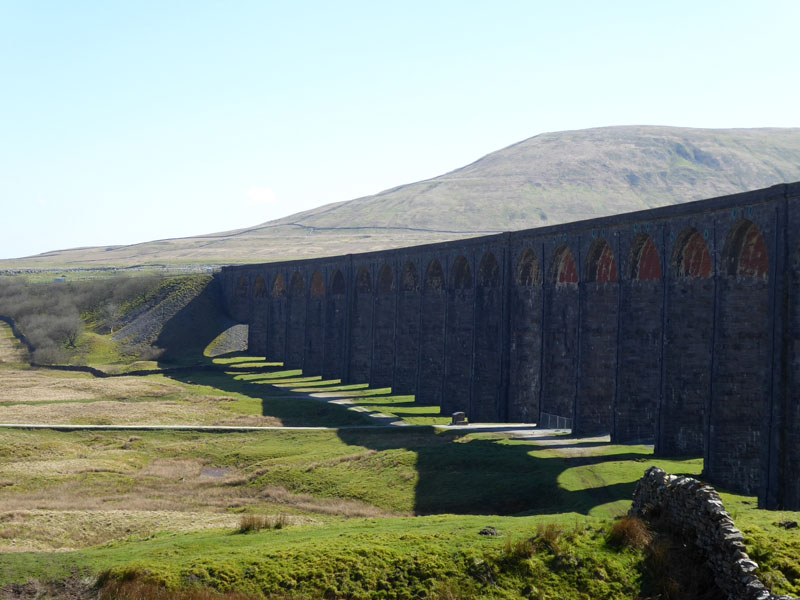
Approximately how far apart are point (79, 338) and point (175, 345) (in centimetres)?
1100

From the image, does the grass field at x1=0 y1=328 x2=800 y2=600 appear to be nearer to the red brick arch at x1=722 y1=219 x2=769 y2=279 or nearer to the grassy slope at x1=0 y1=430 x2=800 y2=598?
the grassy slope at x1=0 y1=430 x2=800 y2=598

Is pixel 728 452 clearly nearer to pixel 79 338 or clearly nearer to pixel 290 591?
pixel 290 591

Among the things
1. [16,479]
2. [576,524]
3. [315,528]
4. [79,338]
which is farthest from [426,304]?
[79,338]

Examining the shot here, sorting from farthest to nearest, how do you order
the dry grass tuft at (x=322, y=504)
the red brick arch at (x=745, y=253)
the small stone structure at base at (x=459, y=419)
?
the small stone structure at base at (x=459, y=419)
the dry grass tuft at (x=322, y=504)
the red brick arch at (x=745, y=253)

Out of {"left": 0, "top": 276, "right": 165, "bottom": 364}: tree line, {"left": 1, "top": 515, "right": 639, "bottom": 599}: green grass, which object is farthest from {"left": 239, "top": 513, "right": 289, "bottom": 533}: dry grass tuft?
{"left": 0, "top": 276, "right": 165, "bottom": 364}: tree line

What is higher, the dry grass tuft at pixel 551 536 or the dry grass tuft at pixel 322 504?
the dry grass tuft at pixel 551 536

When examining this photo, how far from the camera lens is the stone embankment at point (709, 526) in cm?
1633

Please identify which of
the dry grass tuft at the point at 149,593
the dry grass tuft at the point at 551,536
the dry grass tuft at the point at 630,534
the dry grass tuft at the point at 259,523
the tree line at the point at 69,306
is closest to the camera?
the dry grass tuft at the point at 149,593

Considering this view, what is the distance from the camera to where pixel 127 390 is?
222ft

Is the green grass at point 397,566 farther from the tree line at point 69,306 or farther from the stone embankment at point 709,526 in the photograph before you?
the tree line at point 69,306

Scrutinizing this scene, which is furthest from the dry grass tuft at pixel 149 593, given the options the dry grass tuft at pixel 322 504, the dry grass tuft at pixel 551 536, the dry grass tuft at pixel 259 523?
the dry grass tuft at pixel 322 504

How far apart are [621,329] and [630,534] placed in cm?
2131

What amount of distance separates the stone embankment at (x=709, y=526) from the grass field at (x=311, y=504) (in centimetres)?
69

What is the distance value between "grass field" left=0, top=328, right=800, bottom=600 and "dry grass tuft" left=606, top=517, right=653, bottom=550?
0.16 meters
